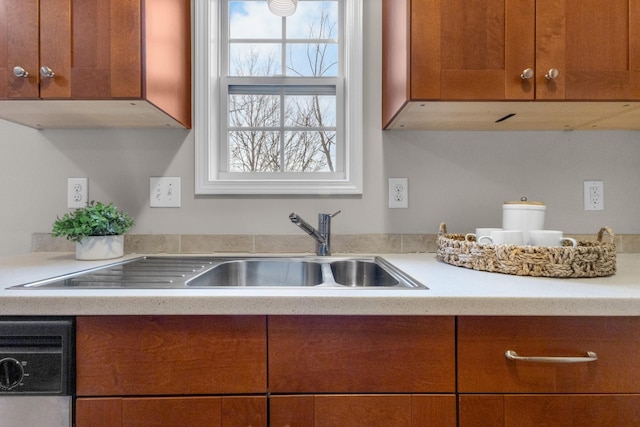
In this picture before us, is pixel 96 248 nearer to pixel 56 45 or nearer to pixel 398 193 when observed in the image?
pixel 56 45

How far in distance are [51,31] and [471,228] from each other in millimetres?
1539

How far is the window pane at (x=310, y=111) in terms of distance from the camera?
1535mm

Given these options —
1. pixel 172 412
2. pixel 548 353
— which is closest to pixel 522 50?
pixel 548 353

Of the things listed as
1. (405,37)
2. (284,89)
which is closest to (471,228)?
(405,37)

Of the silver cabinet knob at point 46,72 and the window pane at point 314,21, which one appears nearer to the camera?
the silver cabinet knob at point 46,72

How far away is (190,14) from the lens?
4.51 ft

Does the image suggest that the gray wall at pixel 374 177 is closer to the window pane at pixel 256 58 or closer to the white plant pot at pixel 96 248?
the white plant pot at pixel 96 248

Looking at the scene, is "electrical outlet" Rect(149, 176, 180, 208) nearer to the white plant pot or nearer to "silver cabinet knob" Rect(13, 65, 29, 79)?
the white plant pot

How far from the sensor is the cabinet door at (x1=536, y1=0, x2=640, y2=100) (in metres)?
1.00

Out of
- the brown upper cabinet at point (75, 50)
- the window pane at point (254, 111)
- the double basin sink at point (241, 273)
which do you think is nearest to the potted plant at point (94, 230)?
the double basin sink at point (241, 273)

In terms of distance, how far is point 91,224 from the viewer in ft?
3.89

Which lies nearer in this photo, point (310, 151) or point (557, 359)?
point (557, 359)

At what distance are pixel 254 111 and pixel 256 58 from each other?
24 centimetres

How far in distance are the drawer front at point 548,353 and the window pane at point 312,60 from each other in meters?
1.20
